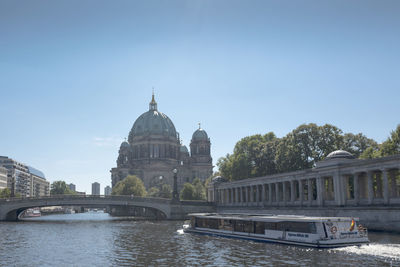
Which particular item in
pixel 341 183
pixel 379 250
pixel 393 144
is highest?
pixel 393 144

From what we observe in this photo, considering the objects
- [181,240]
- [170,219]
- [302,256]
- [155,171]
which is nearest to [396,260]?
[302,256]

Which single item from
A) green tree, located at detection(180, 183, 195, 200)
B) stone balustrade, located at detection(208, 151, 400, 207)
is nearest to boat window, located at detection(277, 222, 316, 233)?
stone balustrade, located at detection(208, 151, 400, 207)

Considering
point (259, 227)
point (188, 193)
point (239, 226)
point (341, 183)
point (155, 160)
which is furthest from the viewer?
point (155, 160)

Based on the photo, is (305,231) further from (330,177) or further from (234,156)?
(234,156)

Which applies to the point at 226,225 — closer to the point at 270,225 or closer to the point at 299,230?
the point at 270,225

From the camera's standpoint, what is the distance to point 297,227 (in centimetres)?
4131

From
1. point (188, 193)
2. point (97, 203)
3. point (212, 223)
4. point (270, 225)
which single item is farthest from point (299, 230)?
point (188, 193)

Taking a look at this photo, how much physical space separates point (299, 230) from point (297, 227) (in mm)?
393

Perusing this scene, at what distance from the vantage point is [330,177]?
65.9 m

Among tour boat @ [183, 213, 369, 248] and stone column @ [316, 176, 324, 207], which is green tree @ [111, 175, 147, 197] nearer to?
stone column @ [316, 176, 324, 207]

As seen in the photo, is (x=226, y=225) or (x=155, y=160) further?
(x=155, y=160)

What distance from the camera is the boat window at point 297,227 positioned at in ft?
130

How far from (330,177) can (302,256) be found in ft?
109

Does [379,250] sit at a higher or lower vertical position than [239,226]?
lower
